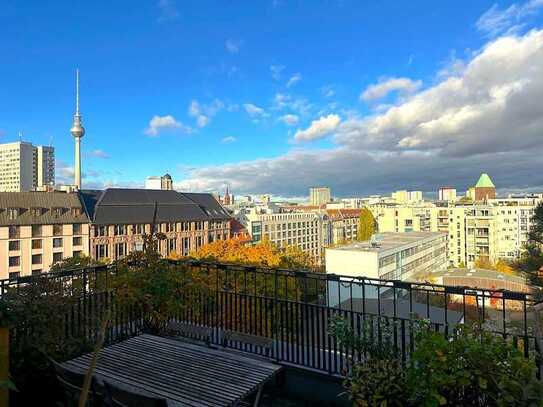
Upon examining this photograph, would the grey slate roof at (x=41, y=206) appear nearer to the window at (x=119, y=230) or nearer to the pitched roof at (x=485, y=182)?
the window at (x=119, y=230)

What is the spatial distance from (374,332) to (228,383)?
5.13 ft

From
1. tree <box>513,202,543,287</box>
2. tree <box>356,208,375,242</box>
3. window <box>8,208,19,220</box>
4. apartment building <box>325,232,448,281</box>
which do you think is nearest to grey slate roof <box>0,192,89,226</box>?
window <box>8,208,19,220</box>

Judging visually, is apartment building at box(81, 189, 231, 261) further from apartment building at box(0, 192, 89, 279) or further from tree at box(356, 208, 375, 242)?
tree at box(356, 208, 375, 242)

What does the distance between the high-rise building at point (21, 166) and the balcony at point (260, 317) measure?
102 meters

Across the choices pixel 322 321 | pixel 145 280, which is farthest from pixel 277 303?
pixel 145 280

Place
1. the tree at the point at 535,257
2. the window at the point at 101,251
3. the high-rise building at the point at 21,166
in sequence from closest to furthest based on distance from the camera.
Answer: the tree at the point at 535,257, the window at the point at 101,251, the high-rise building at the point at 21,166

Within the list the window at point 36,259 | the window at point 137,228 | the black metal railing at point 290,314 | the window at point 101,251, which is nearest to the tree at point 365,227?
the window at point 137,228

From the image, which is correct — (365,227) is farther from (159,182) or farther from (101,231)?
(101,231)

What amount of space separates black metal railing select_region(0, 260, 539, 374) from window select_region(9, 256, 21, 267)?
50090 mm

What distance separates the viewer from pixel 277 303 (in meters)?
4.55

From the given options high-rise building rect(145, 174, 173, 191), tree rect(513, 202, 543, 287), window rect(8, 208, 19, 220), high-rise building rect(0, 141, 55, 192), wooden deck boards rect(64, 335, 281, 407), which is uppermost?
high-rise building rect(0, 141, 55, 192)

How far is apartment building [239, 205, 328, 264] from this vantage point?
8839 cm

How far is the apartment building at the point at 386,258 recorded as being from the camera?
35.2m

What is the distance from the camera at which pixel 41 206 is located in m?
49.0
